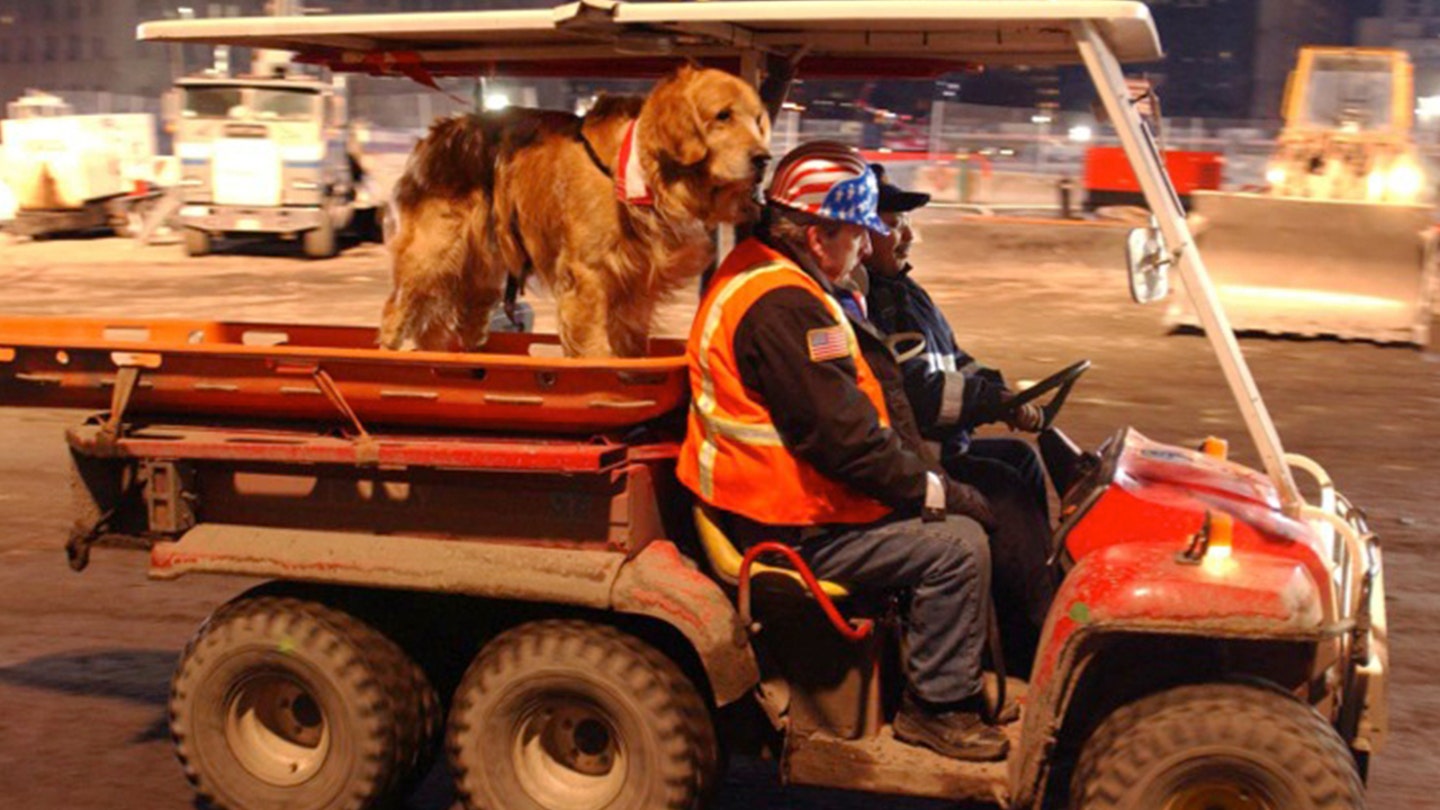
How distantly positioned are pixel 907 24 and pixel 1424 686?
3.46 metres

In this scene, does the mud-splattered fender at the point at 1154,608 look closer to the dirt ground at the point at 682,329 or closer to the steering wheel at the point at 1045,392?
the steering wheel at the point at 1045,392

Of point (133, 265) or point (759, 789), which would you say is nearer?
point (759, 789)

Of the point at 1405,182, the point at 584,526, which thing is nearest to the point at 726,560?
the point at 584,526

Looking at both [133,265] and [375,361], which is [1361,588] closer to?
[375,361]

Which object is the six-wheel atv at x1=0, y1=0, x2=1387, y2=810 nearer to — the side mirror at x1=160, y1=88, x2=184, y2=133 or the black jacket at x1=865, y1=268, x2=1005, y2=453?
the black jacket at x1=865, y1=268, x2=1005, y2=453

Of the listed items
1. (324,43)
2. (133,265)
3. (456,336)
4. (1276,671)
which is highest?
(324,43)

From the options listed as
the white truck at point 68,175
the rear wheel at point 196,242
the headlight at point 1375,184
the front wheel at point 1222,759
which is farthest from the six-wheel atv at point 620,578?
the white truck at point 68,175

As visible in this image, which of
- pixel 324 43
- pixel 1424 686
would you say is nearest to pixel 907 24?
pixel 324 43

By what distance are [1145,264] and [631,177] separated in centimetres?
146

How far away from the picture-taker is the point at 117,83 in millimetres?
76375

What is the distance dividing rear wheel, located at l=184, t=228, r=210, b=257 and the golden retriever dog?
57.9ft

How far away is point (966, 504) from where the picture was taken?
433 cm

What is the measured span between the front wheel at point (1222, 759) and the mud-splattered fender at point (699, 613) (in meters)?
0.89

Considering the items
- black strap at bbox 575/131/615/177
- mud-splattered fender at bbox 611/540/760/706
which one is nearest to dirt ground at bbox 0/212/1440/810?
mud-splattered fender at bbox 611/540/760/706
